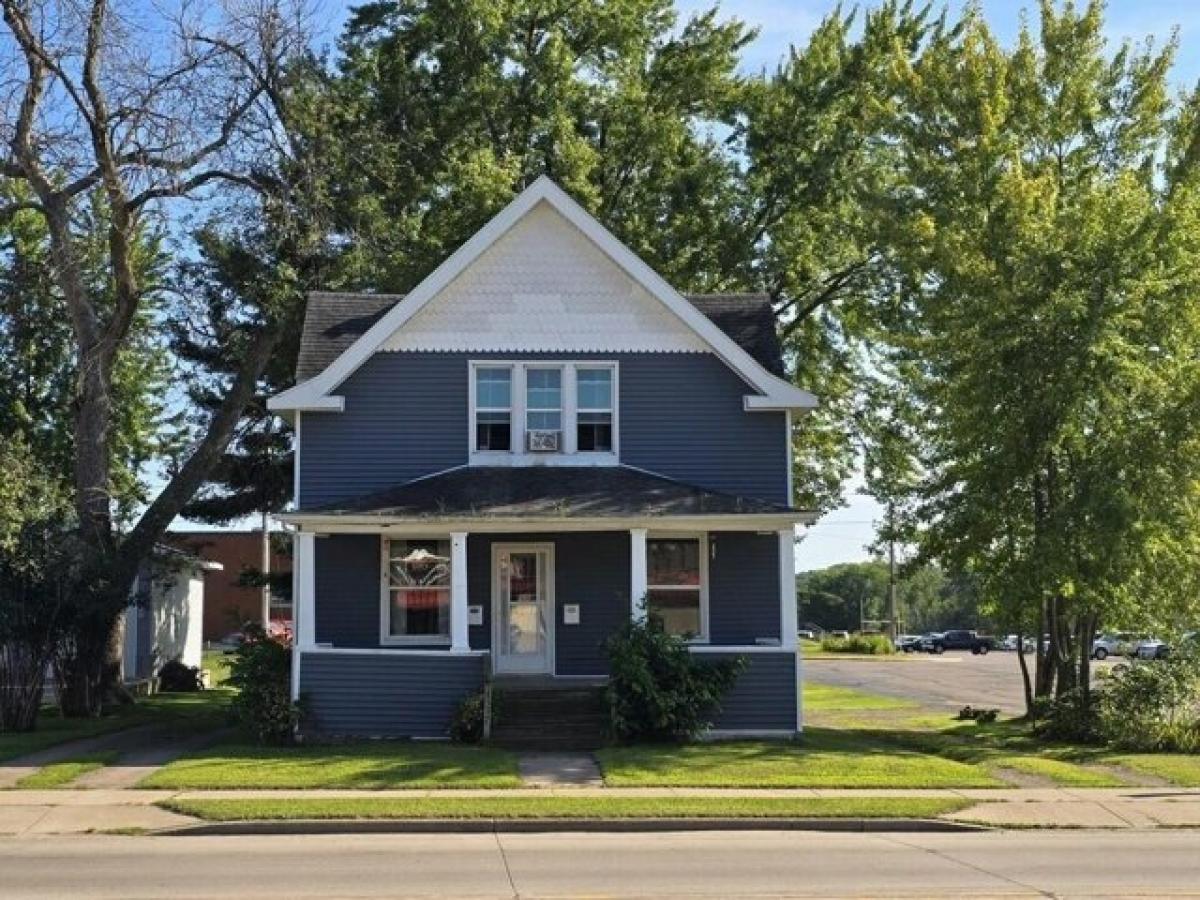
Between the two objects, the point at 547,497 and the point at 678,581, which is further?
the point at 678,581

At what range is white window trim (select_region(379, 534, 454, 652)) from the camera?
23531mm

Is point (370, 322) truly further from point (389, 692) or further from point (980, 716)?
point (980, 716)

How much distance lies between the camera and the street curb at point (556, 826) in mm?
14102

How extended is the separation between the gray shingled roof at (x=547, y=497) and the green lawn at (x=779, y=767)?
3797mm

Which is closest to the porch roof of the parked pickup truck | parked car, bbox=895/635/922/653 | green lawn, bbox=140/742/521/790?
green lawn, bbox=140/742/521/790

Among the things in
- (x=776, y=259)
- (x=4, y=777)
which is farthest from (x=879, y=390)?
(x=4, y=777)

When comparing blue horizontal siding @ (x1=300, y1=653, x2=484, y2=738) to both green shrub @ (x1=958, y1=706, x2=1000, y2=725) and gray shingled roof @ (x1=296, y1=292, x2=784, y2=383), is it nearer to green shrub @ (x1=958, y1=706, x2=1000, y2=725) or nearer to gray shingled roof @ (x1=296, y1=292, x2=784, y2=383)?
gray shingled roof @ (x1=296, y1=292, x2=784, y2=383)

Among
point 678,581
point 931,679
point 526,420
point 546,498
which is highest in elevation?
point 526,420

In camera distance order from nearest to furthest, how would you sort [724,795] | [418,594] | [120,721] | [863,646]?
[724,795], [418,594], [120,721], [863,646]

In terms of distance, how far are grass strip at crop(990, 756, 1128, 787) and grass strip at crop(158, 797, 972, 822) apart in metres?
3.16

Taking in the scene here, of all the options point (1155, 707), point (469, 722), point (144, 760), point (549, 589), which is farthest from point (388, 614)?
point (1155, 707)

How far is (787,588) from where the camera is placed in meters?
22.6

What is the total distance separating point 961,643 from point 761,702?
78.3m

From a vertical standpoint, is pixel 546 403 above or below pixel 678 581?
above
